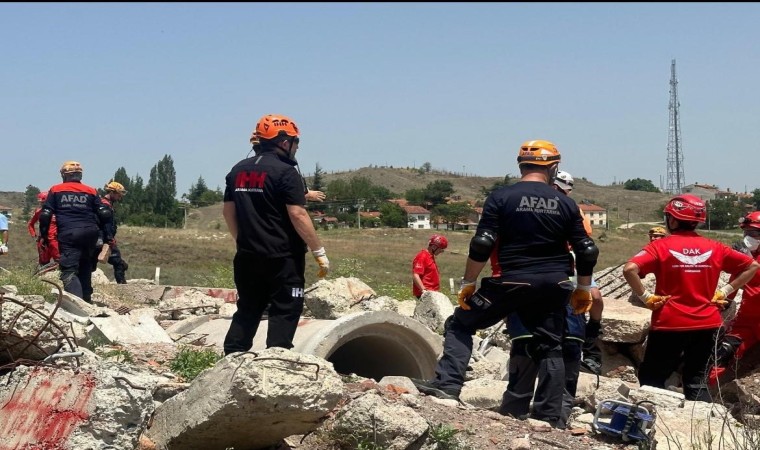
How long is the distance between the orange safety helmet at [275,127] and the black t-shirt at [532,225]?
1368mm

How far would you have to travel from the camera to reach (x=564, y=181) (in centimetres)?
693

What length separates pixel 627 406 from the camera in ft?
18.4

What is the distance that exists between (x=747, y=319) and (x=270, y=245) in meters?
3.96

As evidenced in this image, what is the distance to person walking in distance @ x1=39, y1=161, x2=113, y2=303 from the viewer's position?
1002cm

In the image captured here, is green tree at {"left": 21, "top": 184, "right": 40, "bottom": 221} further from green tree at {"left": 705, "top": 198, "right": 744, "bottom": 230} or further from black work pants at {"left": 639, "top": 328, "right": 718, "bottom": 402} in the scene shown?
black work pants at {"left": 639, "top": 328, "right": 718, "bottom": 402}

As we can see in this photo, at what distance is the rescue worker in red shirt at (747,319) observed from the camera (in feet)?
24.0

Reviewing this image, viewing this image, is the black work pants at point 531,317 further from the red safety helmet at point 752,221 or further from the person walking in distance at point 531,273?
the red safety helmet at point 752,221

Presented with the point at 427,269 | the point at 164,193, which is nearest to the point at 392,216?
the point at 164,193

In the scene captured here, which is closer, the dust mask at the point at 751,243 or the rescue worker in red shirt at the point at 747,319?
the rescue worker in red shirt at the point at 747,319

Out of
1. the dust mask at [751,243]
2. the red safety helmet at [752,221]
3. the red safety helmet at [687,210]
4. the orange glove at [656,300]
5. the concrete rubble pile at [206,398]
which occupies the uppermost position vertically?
the red safety helmet at [687,210]

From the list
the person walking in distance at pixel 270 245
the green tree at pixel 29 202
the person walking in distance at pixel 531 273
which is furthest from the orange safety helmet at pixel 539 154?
the green tree at pixel 29 202

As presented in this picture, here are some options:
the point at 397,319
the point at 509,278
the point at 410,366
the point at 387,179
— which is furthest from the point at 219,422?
the point at 387,179

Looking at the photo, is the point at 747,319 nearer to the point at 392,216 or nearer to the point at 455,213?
the point at 392,216

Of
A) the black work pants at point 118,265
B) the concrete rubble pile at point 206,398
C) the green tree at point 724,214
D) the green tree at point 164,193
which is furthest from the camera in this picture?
the green tree at point 164,193
